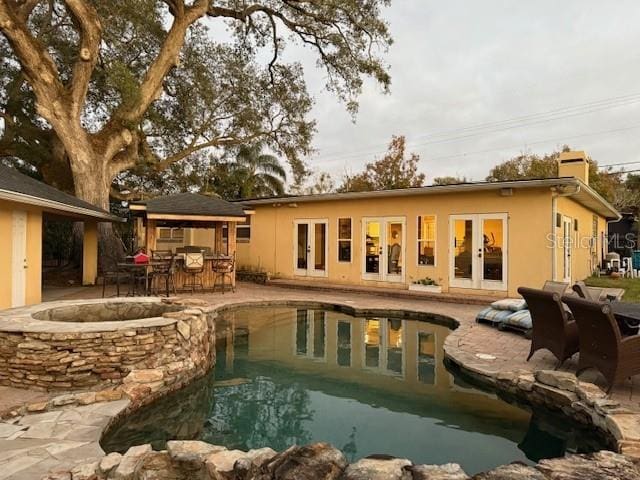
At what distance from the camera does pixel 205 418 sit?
421 centimetres

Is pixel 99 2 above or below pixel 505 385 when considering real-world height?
above

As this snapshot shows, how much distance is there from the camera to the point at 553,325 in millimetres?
4926

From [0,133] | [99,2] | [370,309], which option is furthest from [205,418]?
[0,133]

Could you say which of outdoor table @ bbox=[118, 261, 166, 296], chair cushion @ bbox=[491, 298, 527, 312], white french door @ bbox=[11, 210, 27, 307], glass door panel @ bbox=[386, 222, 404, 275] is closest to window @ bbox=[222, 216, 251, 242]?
outdoor table @ bbox=[118, 261, 166, 296]

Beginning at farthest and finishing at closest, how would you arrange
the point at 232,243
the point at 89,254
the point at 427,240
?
the point at 89,254
the point at 232,243
the point at 427,240

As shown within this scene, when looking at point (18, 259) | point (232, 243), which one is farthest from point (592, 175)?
point (18, 259)

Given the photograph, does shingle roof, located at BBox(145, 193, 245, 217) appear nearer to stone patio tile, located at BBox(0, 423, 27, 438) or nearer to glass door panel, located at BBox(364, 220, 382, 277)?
glass door panel, located at BBox(364, 220, 382, 277)

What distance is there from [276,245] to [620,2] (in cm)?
1242

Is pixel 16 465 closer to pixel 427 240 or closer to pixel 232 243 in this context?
pixel 232 243

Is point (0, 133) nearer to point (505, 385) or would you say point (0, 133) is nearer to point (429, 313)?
point (429, 313)

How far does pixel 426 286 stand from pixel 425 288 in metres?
0.06

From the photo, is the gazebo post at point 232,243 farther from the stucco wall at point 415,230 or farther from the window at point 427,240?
the window at point 427,240

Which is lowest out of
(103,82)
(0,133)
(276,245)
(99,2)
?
(276,245)

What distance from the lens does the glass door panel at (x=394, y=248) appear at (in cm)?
1214
